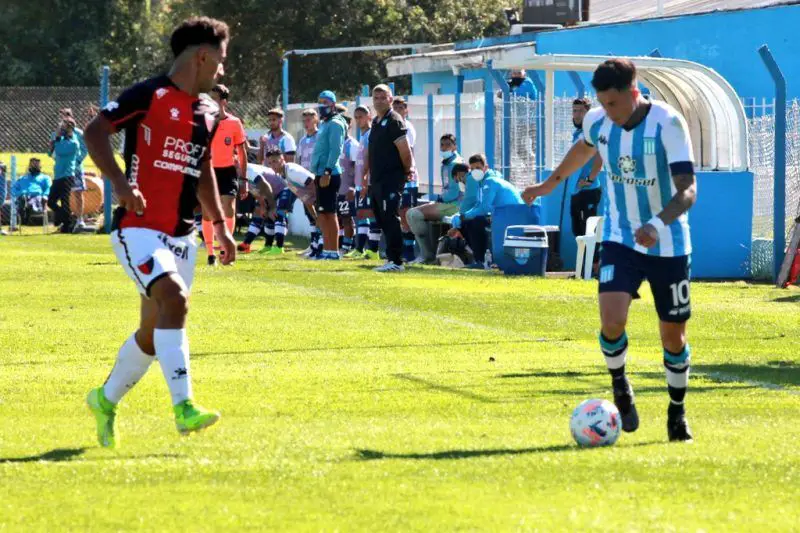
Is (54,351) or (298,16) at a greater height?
(298,16)

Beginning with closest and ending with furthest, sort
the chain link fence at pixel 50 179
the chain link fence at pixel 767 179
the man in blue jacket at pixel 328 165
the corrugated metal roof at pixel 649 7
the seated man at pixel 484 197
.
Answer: the chain link fence at pixel 767 179 → the seated man at pixel 484 197 → the man in blue jacket at pixel 328 165 → the corrugated metal roof at pixel 649 7 → the chain link fence at pixel 50 179

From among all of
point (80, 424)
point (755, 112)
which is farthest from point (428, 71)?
point (80, 424)

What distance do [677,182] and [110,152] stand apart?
276 centimetres

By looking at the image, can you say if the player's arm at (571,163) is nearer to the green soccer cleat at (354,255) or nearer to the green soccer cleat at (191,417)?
the green soccer cleat at (191,417)

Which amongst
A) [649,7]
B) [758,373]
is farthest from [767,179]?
[649,7]

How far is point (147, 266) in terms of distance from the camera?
24.6 feet

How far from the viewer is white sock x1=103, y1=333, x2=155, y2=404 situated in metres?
7.71

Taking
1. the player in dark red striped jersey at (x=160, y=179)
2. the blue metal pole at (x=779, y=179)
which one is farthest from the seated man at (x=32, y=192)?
the player in dark red striped jersey at (x=160, y=179)

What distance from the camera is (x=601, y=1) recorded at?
39.8 m

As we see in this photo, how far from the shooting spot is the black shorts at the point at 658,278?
26.0 ft

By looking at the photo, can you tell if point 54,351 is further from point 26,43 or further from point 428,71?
point 26,43

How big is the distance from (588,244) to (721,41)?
8547 millimetres

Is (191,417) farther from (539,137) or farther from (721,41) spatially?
(721,41)

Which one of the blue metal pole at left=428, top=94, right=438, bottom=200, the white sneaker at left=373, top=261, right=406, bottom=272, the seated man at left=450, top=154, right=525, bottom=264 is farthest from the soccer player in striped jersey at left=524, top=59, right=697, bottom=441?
the blue metal pole at left=428, top=94, right=438, bottom=200
